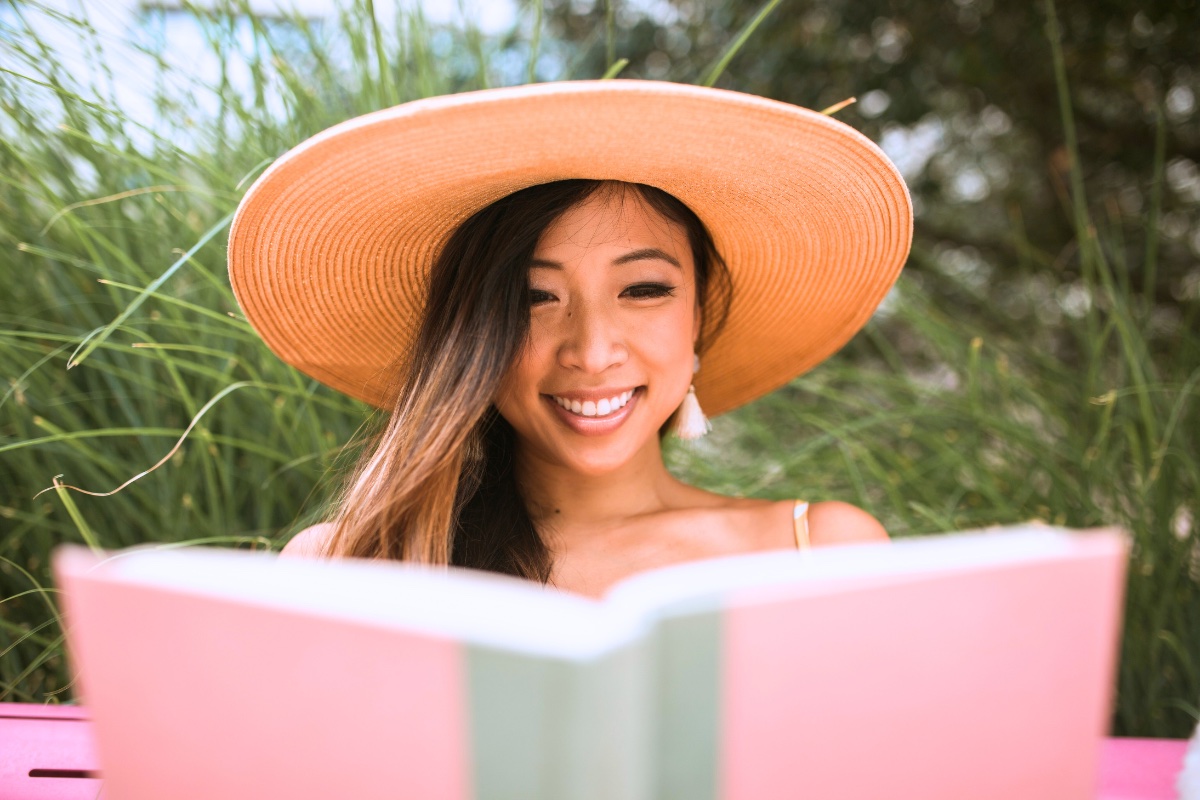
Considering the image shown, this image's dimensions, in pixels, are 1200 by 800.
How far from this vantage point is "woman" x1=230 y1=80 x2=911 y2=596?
1354 mm

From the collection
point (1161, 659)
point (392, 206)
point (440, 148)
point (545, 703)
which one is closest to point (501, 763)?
point (545, 703)

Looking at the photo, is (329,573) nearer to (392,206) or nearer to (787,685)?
(787,685)

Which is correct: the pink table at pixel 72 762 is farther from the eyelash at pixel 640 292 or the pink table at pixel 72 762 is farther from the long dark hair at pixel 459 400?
the eyelash at pixel 640 292

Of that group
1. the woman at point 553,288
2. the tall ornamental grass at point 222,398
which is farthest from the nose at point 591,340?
the tall ornamental grass at point 222,398

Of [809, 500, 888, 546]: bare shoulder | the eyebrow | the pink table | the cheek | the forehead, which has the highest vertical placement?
the forehead

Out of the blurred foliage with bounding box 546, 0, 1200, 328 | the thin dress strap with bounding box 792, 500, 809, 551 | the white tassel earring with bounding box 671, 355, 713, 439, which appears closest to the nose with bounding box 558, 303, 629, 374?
the white tassel earring with bounding box 671, 355, 713, 439

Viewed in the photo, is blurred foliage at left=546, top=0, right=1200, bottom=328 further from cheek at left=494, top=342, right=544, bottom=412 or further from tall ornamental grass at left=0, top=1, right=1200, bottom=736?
cheek at left=494, top=342, right=544, bottom=412

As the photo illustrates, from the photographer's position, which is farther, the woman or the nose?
the nose

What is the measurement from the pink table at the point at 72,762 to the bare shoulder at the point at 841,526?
1.51 feet

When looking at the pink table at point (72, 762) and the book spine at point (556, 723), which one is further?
the pink table at point (72, 762)

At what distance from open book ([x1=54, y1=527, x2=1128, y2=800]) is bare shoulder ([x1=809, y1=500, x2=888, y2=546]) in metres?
0.86

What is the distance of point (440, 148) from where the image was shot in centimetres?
134

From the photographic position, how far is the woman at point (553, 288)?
1.35 metres

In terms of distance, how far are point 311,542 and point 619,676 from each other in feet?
3.55
